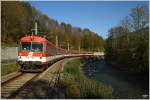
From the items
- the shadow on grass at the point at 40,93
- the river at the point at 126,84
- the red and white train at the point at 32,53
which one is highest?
the red and white train at the point at 32,53

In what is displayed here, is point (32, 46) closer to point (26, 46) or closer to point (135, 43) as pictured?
point (26, 46)

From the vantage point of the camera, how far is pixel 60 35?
362 feet

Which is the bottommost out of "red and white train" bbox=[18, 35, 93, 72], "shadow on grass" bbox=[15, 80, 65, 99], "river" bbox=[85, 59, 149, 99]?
"river" bbox=[85, 59, 149, 99]

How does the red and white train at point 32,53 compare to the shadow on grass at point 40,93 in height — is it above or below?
above

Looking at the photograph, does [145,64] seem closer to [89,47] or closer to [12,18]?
[12,18]

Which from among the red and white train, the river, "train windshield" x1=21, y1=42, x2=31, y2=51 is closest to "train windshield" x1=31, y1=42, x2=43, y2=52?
the red and white train

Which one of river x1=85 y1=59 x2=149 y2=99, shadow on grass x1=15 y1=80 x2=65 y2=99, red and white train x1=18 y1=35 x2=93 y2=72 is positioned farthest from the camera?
red and white train x1=18 y1=35 x2=93 y2=72

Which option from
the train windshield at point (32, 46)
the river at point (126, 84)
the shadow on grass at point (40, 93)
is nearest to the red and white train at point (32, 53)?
the train windshield at point (32, 46)

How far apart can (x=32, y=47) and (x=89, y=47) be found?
348 ft

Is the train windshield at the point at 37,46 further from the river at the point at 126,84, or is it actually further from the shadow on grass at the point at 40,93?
the shadow on grass at the point at 40,93

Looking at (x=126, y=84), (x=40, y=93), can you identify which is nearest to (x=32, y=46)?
(x=126, y=84)

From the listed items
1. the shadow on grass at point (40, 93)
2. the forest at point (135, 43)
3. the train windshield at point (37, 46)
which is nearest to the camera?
the shadow on grass at point (40, 93)

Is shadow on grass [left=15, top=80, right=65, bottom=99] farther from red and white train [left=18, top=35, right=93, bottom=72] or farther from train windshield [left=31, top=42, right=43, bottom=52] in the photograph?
train windshield [left=31, top=42, right=43, bottom=52]

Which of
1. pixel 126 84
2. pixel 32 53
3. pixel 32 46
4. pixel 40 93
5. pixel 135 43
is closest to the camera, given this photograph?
pixel 40 93
